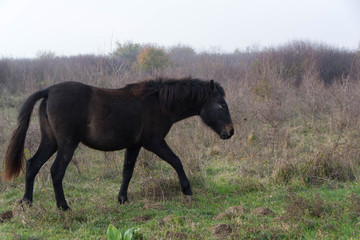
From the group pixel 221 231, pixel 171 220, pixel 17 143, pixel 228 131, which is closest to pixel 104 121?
pixel 17 143

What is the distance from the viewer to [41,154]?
17.7ft

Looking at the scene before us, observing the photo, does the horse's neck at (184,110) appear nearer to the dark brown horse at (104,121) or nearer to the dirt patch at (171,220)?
the dark brown horse at (104,121)

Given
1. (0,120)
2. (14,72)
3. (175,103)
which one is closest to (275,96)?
(175,103)

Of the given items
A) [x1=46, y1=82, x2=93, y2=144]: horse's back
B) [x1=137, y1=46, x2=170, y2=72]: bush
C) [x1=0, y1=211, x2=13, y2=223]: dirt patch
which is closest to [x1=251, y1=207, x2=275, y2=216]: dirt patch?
[x1=46, y1=82, x2=93, y2=144]: horse's back

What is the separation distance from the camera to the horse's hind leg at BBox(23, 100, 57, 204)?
5344 mm

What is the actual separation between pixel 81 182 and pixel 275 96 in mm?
7833

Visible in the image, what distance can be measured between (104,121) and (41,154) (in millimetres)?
1065

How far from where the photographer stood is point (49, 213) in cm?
484

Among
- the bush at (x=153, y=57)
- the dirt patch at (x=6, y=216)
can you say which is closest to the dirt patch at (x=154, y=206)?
the dirt patch at (x=6, y=216)

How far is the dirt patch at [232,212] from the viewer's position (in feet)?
15.5

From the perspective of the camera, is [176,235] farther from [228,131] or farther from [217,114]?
[217,114]

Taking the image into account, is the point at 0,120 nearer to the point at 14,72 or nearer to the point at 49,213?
the point at 49,213

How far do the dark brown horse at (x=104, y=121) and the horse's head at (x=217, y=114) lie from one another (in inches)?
0.7

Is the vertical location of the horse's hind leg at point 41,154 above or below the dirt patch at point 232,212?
above
